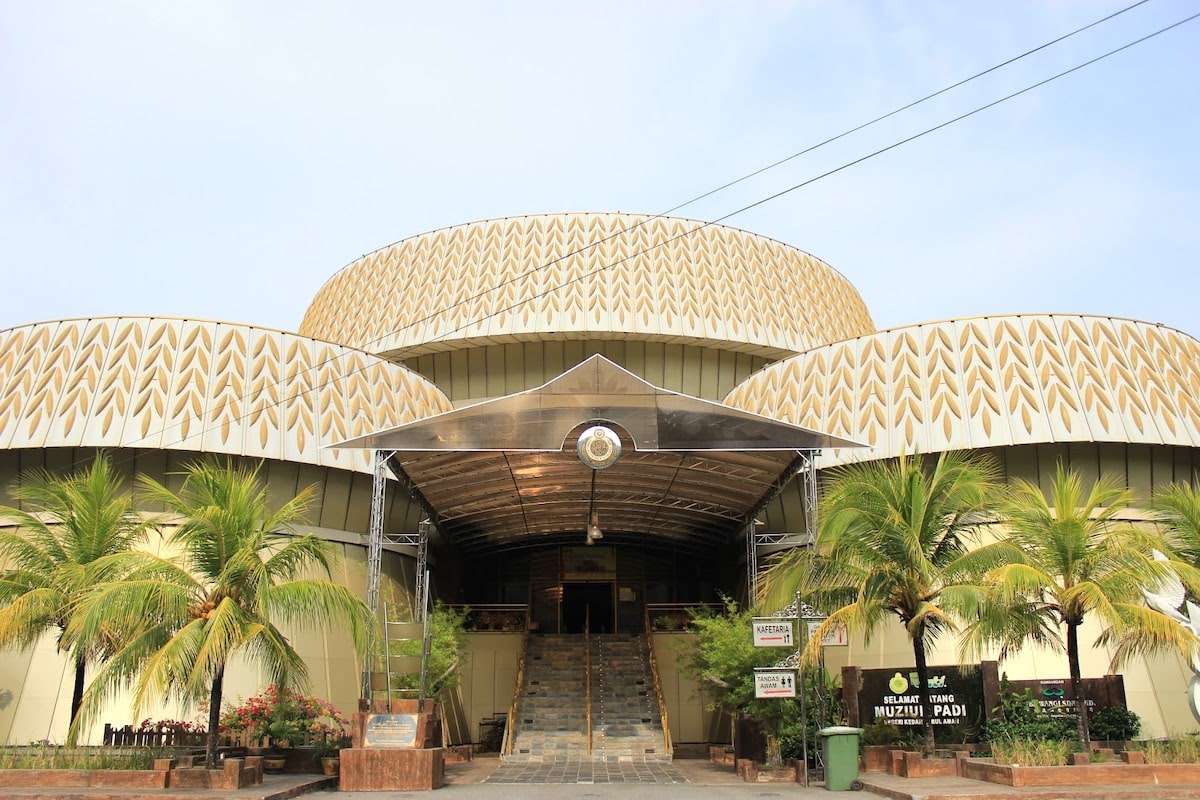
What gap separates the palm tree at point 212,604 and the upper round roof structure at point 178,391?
7.04 m

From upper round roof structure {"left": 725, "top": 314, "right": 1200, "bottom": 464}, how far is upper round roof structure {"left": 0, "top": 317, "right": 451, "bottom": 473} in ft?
37.6

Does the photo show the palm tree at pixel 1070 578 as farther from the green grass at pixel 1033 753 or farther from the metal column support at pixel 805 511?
the metal column support at pixel 805 511

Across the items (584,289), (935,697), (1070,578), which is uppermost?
(584,289)

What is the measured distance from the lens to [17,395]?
22.6m

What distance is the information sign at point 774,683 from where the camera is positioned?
16.1 metres

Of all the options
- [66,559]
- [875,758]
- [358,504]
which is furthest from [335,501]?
[875,758]

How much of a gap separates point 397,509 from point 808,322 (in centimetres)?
1597

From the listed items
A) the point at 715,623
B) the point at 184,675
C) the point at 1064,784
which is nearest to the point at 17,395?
the point at 184,675

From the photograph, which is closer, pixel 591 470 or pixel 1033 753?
pixel 1033 753

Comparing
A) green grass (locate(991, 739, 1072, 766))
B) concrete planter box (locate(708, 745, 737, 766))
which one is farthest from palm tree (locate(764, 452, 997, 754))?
concrete planter box (locate(708, 745, 737, 766))

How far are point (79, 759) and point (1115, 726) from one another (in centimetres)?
1603

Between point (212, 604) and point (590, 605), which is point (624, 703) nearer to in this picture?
point (590, 605)

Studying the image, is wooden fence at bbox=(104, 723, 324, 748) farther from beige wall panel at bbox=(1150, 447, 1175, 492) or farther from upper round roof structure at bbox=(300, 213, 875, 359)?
beige wall panel at bbox=(1150, 447, 1175, 492)

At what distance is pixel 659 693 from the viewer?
912 inches
